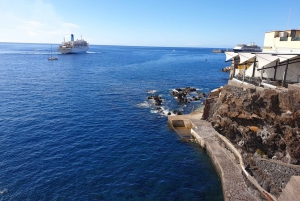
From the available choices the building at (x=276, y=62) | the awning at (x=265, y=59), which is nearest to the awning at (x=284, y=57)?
the building at (x=276, y=62)

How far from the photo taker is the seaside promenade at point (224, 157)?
68.4 feet

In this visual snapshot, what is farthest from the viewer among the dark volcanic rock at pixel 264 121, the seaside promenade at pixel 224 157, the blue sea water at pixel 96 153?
the dark volcanic rock at pixel 264 121

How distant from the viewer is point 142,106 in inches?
1930

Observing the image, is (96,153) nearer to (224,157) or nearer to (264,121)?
(224,157)

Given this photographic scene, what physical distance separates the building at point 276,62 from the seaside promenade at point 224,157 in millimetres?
9682

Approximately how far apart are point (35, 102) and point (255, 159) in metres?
44.1

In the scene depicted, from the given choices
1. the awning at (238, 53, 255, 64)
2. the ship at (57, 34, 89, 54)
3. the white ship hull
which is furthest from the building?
the ship at (57, 34, 89, 54)

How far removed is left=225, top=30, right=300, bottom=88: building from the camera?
30.4 metres

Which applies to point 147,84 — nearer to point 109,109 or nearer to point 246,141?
point 109,109

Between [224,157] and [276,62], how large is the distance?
16.5 m

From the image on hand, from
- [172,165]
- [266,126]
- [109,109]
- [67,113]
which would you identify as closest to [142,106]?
[109,109]

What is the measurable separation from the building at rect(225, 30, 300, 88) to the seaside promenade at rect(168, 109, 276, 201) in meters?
9.68

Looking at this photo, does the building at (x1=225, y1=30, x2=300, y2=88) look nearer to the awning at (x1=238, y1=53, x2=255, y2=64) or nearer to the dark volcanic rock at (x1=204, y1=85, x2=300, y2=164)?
the awning at (x1=238, y1=53, x2=255, y2=64)

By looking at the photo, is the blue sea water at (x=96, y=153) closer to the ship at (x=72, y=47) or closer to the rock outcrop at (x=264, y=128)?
the rock outcrop at (x=264, y=128)
